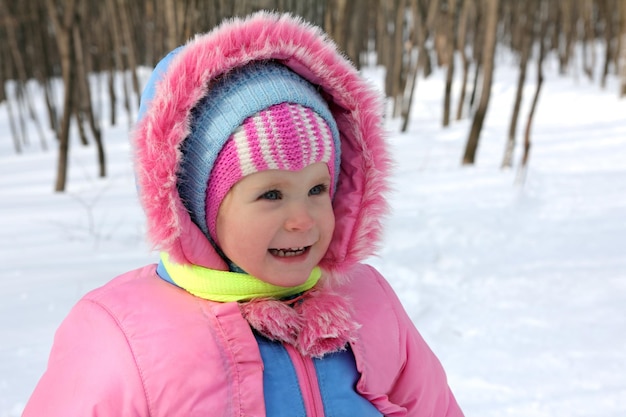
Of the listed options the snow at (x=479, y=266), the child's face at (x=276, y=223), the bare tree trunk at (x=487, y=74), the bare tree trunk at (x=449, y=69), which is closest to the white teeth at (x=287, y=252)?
the child's face at (x=276, y=223)

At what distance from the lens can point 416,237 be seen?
4.15 metres

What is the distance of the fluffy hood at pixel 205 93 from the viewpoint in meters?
1.19

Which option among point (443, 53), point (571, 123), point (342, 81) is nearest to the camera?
point (342, 81)

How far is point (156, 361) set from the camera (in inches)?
44.6

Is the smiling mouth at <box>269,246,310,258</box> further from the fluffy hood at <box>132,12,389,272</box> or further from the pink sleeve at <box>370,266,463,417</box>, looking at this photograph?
the pink sleeve at <box>370,266,463,417</box>

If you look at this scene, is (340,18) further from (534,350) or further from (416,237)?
(534,350)

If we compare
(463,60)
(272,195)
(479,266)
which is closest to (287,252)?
(272,195)

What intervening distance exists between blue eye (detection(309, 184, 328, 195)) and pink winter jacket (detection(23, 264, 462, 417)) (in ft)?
0.89

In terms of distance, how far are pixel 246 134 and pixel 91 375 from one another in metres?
0.50

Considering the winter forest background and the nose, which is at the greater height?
the nose

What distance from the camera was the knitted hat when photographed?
1184 millimetres

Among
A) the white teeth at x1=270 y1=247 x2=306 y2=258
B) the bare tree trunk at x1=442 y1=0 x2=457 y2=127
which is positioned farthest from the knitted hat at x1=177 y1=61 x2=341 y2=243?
the bare tree trunk at x1=442 y1=0 x2=457 y2=127

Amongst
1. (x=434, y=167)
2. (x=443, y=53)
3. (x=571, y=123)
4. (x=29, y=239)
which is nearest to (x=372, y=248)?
(x=29, y=239)

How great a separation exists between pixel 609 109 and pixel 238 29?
371 inches
